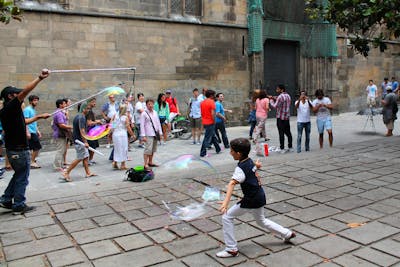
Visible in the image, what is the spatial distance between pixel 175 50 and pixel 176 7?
1864 mm

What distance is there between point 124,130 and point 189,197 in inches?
138

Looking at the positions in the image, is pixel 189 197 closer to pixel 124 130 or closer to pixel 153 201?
pixel 153 201

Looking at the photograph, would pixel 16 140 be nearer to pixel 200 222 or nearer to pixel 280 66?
pixel 200 222

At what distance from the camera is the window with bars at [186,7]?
669 inches

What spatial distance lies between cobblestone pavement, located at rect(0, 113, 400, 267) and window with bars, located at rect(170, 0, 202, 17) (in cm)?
967

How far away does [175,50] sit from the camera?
1669 cm

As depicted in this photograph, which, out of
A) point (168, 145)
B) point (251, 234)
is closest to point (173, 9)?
point (168, 145)

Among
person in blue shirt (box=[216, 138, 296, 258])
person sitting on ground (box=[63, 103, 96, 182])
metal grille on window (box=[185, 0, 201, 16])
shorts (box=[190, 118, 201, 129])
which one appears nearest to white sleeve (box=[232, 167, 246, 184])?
person in blue shirt (box=[216, 138, 296, 258])

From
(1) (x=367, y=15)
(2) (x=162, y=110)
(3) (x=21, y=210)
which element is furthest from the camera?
(2) (x=162, y=110)

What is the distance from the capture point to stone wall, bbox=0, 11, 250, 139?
44.2 ft

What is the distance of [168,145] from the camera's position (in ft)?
45.9

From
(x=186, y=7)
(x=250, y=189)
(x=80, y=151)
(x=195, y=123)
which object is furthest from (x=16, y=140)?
(x=186, y=7)

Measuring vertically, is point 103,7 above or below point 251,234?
above

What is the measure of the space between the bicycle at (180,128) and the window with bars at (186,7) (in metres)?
4.40
